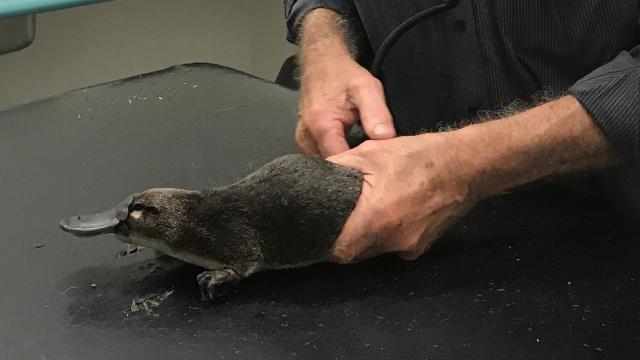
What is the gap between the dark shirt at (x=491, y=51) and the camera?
0.73 m

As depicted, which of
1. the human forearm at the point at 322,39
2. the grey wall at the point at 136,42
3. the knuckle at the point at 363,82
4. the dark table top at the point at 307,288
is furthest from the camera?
the grey wall at the point at 136,42

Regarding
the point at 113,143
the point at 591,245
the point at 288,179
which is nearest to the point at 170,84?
the point at 113,143

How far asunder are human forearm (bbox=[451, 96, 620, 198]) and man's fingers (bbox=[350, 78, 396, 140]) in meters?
0.06

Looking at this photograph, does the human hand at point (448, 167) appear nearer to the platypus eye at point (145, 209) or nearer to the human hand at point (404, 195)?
the human hand at point (404, 195)

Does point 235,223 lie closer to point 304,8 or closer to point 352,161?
point 352,161

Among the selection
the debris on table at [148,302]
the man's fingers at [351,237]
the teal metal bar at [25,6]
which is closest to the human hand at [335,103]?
the man's fingers at [351,237]

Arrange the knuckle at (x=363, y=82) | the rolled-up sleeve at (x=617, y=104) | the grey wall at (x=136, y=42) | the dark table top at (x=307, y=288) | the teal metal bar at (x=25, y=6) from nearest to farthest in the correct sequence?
the dark table top at (x=307, y=288), the rolled-up sleeve at (x=617, y=104), the knuckle at (x=363, y=82), the teal metal bar at (x=25, y=6), the grey wall at (x=136, y=42)

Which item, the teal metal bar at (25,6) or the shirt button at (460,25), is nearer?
the shirt button at (460,25)

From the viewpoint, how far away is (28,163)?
0.72 m

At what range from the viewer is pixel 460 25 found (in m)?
0.80

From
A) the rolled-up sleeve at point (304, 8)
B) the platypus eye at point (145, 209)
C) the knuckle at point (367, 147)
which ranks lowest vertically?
the knuckle at point (367, 147)

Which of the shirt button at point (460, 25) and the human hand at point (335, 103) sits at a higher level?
the shirt button at point (460, 25)

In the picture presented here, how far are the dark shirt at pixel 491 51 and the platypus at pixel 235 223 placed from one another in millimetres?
238

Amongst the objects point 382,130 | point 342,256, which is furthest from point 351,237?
point 382,130
